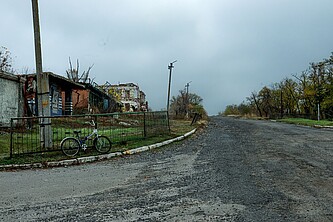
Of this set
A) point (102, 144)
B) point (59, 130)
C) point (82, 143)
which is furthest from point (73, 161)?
point (59, 130)

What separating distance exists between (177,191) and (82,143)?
583 centimetres

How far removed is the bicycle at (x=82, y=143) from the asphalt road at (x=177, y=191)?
1441mm

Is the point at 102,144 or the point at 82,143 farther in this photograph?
the point at 102,144

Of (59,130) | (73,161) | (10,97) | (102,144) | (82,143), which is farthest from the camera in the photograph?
(10,97)

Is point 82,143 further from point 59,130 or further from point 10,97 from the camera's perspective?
point 10,97

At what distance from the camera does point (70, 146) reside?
10.2 meters

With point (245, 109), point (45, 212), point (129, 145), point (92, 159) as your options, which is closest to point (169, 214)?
point (45, 212)

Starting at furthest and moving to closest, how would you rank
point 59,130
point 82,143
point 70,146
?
1. point 59,130
2. point 82,143
3. point 70,146

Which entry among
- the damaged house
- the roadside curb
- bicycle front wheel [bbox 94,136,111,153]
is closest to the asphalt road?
the roadside curb

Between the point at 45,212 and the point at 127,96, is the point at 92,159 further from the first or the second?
the point at 127,96

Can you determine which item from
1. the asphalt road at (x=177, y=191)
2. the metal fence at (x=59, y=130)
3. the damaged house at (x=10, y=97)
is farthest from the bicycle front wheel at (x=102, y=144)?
the damaged house at (x=10, y=97)

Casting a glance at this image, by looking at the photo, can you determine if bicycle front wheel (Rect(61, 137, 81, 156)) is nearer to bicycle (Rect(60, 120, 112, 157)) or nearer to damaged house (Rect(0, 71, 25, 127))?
bicycle (Rect(60, 120, 112, 157))

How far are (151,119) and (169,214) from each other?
11040 millimetres

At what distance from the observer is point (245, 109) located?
257ft
